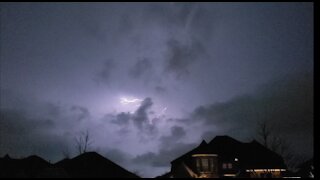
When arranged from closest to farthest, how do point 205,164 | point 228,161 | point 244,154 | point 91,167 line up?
1. point 205,164
2. point 91,167
3. point 228,161
4. point 244,154

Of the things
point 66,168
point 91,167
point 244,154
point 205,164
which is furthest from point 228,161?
point 66,168

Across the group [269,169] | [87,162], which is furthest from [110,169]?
[269,169]

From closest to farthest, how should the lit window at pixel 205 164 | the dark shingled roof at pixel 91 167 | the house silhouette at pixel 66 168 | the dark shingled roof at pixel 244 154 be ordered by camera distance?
the house silhouette at pixel 66 168, the dark shingled roof at pixel 91 167, the lit window at pixel 205 164, the dark shingled roof at pixel 244 154

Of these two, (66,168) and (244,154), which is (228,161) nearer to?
(244,154)

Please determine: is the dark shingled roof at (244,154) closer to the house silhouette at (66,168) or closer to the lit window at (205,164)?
the lit window at (205,164)

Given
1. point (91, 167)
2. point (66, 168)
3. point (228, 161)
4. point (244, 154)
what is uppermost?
point (244, 154)

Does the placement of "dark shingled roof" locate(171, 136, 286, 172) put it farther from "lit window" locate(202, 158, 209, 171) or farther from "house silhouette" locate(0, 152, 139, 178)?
"house silhouette" locate(0, 152, 139, 178)

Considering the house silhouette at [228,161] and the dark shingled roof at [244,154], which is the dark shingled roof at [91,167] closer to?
the house silhouette at [228,161]

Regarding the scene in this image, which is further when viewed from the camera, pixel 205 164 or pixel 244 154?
pixel 244 154

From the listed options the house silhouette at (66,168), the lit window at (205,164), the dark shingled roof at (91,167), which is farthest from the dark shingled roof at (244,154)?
the house silhouette at (66,168)

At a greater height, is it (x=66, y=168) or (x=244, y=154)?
(x=244, y=154)

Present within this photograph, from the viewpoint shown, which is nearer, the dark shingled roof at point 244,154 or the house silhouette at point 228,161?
the house silhouette at point 228,161

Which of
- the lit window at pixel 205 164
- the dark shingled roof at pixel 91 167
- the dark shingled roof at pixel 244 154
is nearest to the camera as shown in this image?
the dark shingled roof at pixel 91 167
